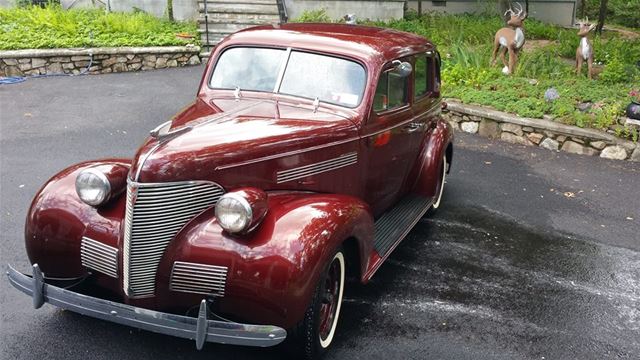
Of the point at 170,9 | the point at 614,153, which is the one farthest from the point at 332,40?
the point at 170,9

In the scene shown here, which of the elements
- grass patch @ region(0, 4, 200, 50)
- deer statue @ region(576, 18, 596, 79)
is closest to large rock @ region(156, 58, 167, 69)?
grass patch @ region(0, 4, 200, 50)

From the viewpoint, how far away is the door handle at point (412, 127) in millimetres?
4711

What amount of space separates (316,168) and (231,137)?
667 mm

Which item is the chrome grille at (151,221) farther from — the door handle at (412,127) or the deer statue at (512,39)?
the deer statue at (512,39)

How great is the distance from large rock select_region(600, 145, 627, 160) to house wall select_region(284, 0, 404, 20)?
25.4 feet

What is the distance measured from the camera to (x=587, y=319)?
12.9ft

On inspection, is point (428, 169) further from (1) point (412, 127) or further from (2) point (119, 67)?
(2) point (119, 67)

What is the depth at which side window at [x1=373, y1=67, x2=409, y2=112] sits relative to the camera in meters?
4.20

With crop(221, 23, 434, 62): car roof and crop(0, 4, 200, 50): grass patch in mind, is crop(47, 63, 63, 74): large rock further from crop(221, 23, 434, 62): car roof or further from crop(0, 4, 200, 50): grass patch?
crop(221, 23, 434, 62): car roof

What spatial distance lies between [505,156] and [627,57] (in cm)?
434

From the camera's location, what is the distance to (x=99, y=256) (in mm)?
3158

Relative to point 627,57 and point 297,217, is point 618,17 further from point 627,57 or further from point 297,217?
point 297,217

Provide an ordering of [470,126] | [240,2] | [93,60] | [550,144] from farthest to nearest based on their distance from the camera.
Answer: [240,2] → [93,60] → [470,126] → [550,144]

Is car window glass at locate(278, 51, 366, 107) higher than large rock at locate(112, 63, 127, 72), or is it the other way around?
car window glass at locate(278, 51, 366, 107)
